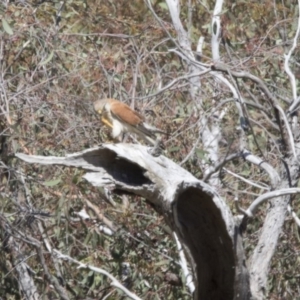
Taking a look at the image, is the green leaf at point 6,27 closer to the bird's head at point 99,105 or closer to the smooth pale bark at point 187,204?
the bird's head at point 99,105

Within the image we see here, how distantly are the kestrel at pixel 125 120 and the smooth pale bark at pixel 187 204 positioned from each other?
1284mm

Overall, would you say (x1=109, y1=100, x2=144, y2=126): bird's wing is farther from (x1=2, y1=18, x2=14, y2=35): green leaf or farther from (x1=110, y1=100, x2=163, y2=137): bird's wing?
(x1=2, y1=18, x2=14, y2=35): green leaf

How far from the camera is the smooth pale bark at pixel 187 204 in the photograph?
4133 mm

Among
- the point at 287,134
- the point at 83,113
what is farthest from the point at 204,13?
the point at 287,134

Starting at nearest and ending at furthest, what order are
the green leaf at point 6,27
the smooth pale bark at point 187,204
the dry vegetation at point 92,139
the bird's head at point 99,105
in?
1. the smooth pale bark at point 187,204
2. the green leaf at point 6,27
3. the bird's head at point 99,105
4. the dry vegetation at point 92,139

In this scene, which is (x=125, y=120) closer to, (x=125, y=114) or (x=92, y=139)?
(x=125, y=114)

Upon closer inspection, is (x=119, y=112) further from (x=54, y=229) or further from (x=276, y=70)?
(x=276, y=70)

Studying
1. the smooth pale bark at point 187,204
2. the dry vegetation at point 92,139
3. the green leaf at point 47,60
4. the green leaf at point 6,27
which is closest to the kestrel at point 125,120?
the dry vegetation at point 92,139

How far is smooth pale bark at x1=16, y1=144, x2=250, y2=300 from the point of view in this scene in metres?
4.13

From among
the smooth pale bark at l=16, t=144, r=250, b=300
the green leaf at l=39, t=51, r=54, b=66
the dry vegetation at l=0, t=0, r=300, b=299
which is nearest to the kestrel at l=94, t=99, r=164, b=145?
the dry vegetation at l=0, t=0, r=300, b=299

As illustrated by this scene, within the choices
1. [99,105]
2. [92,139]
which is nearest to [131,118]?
[99,105]

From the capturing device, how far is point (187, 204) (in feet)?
14.1

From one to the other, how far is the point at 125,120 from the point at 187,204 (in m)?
1.40

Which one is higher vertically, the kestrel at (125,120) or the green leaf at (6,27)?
the green leaf at (6,27)
